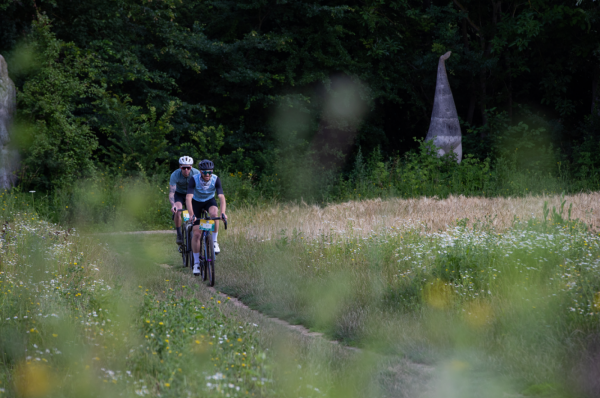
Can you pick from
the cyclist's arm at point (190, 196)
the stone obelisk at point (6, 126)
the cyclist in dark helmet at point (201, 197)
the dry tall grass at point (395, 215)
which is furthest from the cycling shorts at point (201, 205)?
the stone obelisk at point (6, 126)

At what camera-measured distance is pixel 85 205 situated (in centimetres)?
1532

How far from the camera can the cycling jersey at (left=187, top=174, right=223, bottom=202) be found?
9562 millimetres

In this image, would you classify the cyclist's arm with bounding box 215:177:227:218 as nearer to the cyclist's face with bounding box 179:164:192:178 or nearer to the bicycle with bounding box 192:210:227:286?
the bicycle with bounding box 192:210:227:286

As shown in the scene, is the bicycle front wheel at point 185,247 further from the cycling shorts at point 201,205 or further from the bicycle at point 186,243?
the cycling shorts at point 201,205

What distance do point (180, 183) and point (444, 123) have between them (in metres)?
11.0

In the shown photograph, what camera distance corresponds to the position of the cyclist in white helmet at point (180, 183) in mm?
10141

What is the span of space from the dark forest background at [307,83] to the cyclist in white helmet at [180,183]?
710cm

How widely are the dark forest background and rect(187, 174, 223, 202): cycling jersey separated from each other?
323 inches

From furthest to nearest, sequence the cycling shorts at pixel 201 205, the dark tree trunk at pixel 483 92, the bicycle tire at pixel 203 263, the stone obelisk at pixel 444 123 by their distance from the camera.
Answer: the dark tree trunk at pixel 483 92
the stone obelisk at pixel 444 123
the cycling shorts at pixel 201 205
the bicycle tire at pixel 203 263

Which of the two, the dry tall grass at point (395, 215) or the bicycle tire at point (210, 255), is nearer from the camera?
the bicycle tire at point (210, 255)

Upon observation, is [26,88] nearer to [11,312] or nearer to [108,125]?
[108,125]

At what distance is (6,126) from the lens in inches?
639

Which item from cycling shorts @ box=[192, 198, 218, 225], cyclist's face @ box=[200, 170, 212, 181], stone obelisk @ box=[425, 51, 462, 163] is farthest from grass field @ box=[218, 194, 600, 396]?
stone obelisk @ box=[425, 51, 462, 163]

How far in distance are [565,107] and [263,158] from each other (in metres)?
10.9
